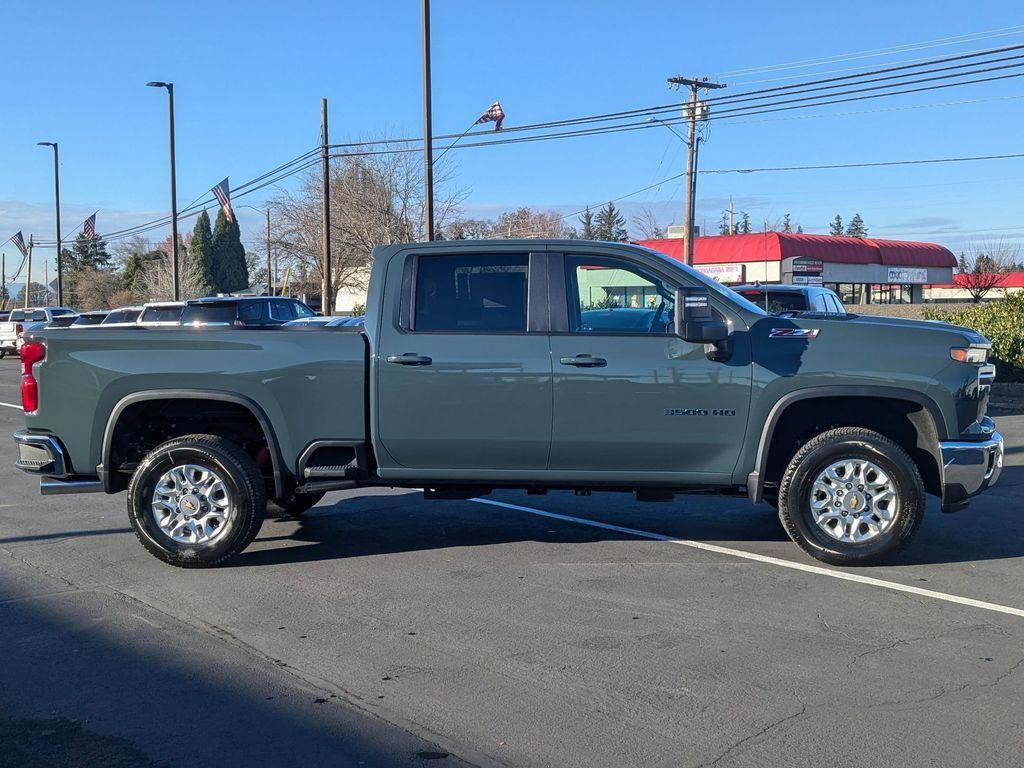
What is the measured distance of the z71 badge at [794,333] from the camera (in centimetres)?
647

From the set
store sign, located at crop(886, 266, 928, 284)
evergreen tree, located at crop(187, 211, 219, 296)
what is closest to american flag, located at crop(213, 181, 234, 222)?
evergreen tree, located at crop(187, 211, 219, 296)

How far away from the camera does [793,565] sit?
6.67 meters

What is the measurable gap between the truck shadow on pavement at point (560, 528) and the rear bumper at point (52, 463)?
1.12m

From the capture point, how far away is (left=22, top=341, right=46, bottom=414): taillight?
682 centimetres

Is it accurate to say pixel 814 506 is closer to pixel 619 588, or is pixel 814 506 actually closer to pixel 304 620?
pixel 619 588

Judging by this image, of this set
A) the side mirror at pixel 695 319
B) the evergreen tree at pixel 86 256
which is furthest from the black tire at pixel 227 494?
the evergreen tree at pixel 86 256

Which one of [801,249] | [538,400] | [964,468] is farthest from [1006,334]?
[801,249]

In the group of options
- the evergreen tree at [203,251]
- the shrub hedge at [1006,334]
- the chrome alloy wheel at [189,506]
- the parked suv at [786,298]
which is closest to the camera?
the chrome alloy wheel at [189,506]

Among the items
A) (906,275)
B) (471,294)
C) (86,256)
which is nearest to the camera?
(471,294)

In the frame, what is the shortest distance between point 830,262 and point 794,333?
4750 cm

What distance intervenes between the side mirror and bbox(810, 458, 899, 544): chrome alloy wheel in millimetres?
1169

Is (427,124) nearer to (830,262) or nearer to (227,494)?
(227,494)

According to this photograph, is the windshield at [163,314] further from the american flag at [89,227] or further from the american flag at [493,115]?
the american flag at [89,227]

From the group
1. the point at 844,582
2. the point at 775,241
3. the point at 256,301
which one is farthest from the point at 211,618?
the point at 775,241
